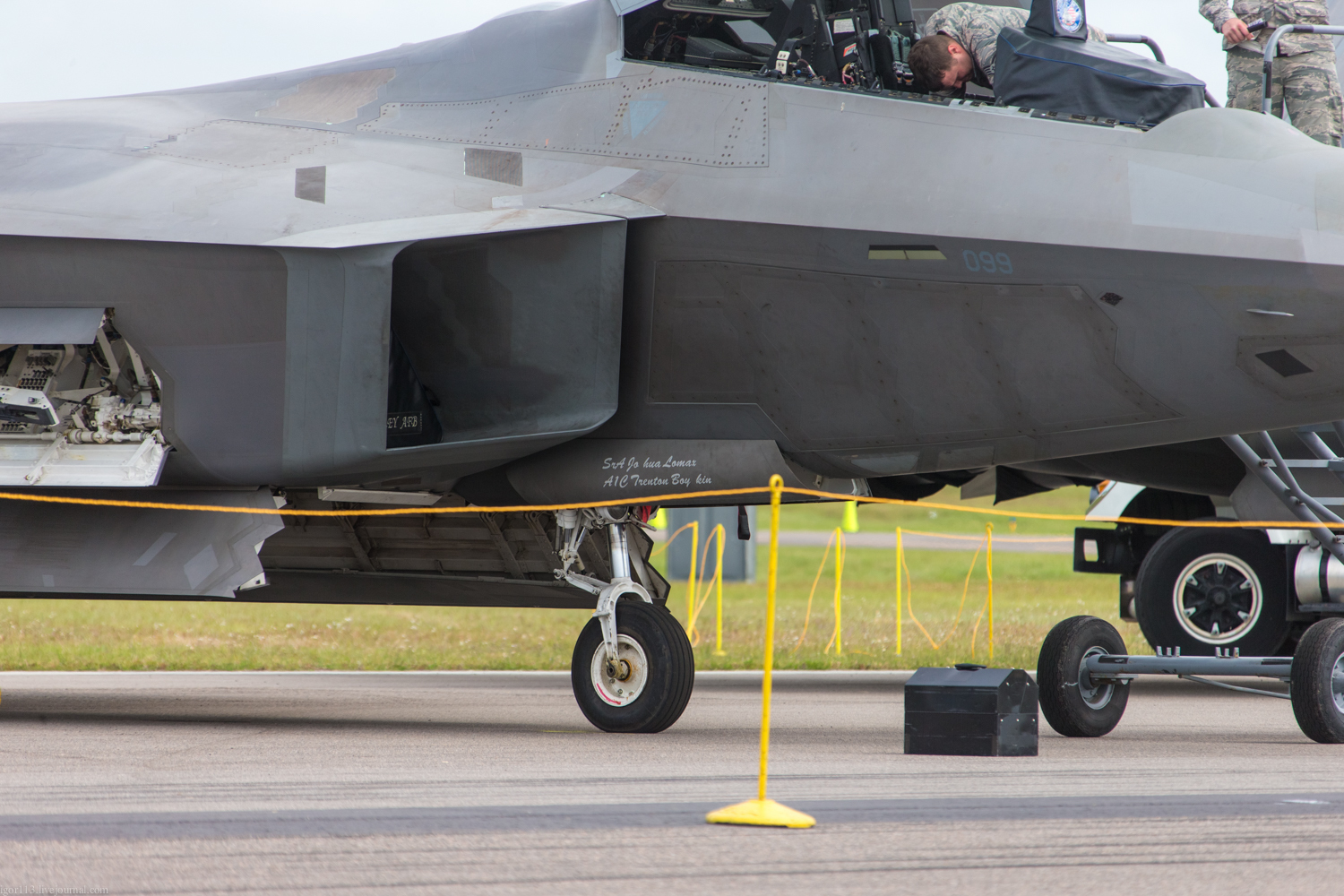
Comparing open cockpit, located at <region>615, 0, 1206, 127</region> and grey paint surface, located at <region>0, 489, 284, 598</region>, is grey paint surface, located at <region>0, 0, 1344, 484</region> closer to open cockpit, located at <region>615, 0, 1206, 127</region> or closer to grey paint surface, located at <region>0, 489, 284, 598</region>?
open cockpit, located at <region>615, 0, 1206, 127</region>

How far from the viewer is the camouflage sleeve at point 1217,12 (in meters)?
9.02

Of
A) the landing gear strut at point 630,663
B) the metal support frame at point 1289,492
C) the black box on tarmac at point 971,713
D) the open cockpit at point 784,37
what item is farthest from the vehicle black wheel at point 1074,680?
the open cockpit at point 784,37

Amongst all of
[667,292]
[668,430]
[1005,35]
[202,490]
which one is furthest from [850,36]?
[202,490]

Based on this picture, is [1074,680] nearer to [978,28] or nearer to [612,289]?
[612,289]

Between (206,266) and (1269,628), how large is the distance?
7.77 m

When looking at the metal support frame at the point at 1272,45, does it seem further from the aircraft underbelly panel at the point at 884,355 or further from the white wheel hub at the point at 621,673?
the white wheel hub at the point at 621,673

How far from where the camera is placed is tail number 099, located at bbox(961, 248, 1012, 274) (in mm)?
7016

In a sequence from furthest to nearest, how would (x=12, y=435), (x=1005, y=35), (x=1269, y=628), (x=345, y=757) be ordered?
(x=1269, y=628)
(x=12, y=435)
(x=1005, y=35)
(x=345, y=757)

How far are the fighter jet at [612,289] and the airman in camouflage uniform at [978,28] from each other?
0.25 metres

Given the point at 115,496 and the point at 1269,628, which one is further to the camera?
the point at 1269,628

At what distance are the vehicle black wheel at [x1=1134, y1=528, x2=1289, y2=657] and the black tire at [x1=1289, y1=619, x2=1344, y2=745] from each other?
2975mm

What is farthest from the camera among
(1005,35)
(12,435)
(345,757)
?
(12,435)

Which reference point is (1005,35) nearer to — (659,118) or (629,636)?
(659,118)

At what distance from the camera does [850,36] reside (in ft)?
25.9
